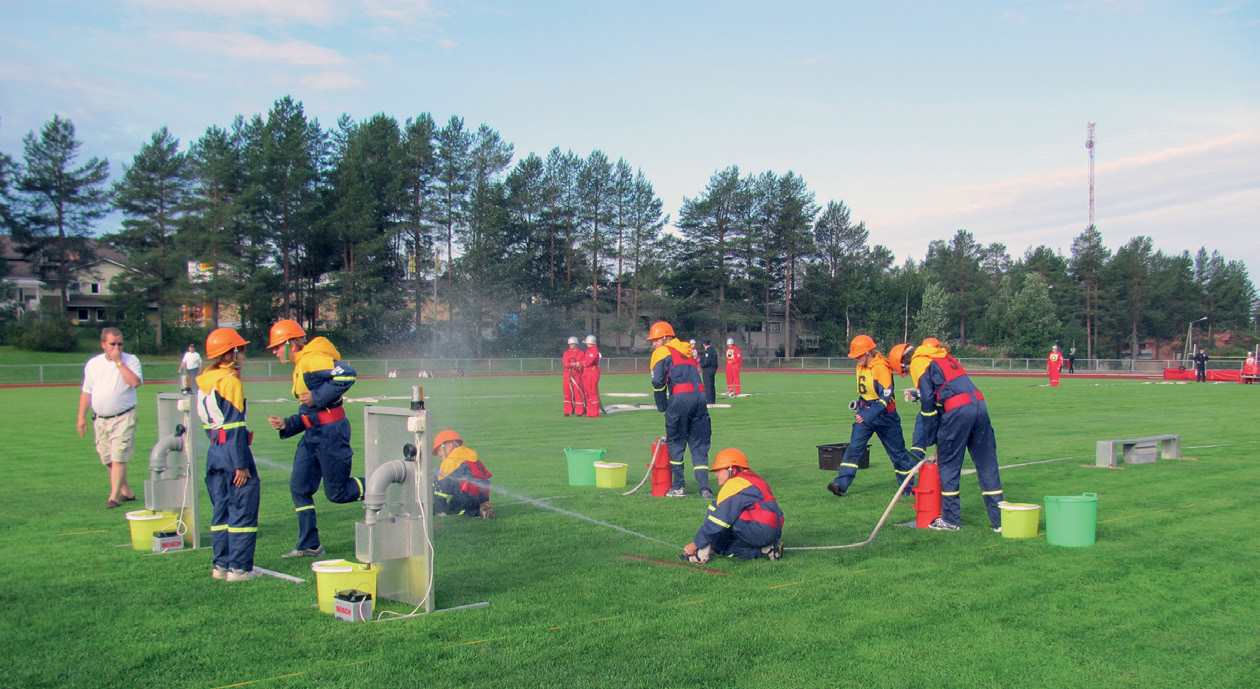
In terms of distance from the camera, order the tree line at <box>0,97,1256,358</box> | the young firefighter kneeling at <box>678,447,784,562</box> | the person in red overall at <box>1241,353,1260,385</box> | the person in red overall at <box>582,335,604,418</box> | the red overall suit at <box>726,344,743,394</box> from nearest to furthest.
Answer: the young firefighter kneeling at <box>678,447,784,562</box>, the person in red overall at <box>582,335,604,418</box>, the red overall suit at <box>726,344,743,394</box>, the person in red overall at <box>1241,353,1260,385</box>, the tree line at <box>0,97,1256,358</box>

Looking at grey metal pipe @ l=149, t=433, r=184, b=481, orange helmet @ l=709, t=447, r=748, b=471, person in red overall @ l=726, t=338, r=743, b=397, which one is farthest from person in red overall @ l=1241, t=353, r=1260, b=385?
grey metal pipe @ l=149, t=433, r=184, b=481

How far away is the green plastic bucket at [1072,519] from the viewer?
7.55 metres

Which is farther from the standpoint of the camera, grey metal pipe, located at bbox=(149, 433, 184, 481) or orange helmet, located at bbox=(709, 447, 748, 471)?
grey metal pipe, located at bbox=(149, 433, 184, 481)

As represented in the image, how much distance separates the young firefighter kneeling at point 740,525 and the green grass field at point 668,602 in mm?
182

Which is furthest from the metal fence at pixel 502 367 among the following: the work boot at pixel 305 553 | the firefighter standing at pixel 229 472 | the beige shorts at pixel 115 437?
the firefighter standing at pixel 229 472

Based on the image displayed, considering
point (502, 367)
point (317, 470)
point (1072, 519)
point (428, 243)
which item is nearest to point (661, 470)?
point (317, 470)

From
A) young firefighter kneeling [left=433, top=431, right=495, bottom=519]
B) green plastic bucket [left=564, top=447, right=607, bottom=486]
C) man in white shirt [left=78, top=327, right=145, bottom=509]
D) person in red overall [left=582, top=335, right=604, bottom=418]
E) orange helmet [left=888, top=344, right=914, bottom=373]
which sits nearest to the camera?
young firefighter kneeling [left=433, top=431, right=495, bottom=519]

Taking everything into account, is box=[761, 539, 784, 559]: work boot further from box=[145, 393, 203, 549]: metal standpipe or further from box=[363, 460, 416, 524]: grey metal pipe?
box=[145, 393, 203, 549]: metal standpipe

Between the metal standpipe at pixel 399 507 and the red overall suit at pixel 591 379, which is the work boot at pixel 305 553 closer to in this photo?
the metal standpipe at pixel 399 507

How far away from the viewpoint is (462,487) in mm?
8898

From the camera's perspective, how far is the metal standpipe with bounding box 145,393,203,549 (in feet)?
23.9

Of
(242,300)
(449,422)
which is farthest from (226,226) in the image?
(449,422)

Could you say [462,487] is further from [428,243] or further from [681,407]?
[428,243]

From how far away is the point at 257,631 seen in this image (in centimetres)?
528
